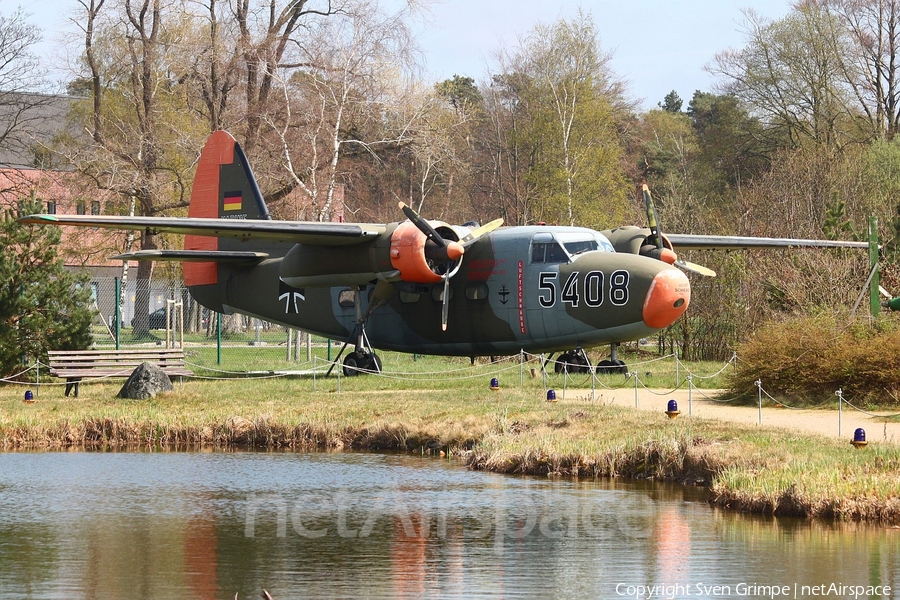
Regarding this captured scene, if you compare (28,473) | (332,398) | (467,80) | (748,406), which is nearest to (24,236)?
(332,398)

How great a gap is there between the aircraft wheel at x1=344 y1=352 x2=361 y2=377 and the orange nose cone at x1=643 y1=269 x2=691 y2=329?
698cm

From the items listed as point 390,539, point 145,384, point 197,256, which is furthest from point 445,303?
point 390,539

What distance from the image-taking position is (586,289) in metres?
22.7

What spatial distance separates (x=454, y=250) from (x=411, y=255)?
2.99 feet

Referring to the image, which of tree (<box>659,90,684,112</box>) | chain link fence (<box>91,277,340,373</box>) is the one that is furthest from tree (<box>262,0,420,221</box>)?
tree (<box>659,90,684,112</box>)

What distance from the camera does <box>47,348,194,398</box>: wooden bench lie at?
22.9 metres

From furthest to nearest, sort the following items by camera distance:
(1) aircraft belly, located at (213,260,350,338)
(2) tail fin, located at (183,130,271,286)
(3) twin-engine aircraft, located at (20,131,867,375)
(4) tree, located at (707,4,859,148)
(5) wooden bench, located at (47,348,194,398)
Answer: (4) tree, located at (707,4,859,148), (2) tail fin, located at (183,130,271,286), (1) aircraft belly, located at (213,260,350,338), (5) wooden bench, located at (47,348,194,398), (3) twin-engine aircraft, located at (20,131,867,375)

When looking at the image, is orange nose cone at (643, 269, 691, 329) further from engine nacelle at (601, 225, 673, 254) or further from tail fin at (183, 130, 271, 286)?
tail fin at (183, 130, 271, 286)

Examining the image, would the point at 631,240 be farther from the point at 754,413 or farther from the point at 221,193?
the point at 221,193

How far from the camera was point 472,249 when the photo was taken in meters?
24.4

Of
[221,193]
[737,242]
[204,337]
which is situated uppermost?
[221,193]

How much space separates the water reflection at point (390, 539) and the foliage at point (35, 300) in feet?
29.6

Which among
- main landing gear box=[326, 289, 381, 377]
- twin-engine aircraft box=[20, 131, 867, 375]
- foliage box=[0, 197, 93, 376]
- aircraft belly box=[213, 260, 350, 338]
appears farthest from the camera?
aircraft belly box=[213, 260, 350, 338]

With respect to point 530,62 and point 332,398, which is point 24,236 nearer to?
point 332,398
